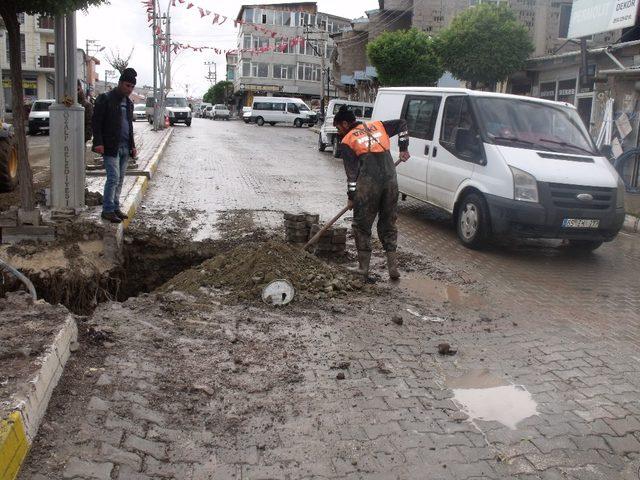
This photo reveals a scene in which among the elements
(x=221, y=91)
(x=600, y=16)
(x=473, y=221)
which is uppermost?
(x=221, y=91)

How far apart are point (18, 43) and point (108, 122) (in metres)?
1.25

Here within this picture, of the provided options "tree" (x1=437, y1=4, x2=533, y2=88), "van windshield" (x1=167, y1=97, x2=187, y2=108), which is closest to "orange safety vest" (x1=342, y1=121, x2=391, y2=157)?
"tree" (x1=437, y1=4, x2=533, y2=88)

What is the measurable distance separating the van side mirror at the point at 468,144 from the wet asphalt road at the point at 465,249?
1200 millimetres

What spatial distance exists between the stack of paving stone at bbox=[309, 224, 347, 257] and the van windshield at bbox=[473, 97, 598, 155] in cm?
254

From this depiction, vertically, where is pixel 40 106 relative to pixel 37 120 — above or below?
above

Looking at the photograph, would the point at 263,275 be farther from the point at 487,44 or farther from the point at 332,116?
the point at 487,44

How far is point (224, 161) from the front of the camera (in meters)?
17.7

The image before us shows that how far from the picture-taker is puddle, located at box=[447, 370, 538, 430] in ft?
12.0

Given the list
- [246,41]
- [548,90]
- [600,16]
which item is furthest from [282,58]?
[600,16]

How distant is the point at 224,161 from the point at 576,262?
11.7 metres

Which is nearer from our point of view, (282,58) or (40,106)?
(40,106)

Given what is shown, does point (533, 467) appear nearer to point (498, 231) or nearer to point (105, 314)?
point (105, 314)

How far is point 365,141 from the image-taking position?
6.36m

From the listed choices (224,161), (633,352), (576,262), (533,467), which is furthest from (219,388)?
(224,161)
